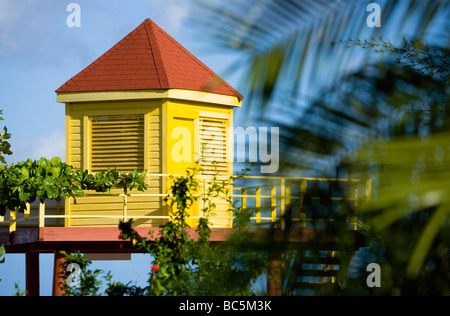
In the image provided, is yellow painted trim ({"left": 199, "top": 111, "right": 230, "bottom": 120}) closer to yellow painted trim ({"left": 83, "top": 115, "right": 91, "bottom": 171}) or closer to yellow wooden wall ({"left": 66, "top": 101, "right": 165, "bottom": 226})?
yellow wooden wall ({"left": 66, "top": 101, "right": 165, "bottom": 226})

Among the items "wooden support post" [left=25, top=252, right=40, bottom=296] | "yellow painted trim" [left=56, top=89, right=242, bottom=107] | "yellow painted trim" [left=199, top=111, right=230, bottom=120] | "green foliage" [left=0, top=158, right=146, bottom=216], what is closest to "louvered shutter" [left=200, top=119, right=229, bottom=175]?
"yellow painted trim" [left=199, top=111, right=230, bottom=120]

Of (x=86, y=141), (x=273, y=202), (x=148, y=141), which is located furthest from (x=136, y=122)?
(x=273, y=202)

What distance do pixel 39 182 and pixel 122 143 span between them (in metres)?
2.85

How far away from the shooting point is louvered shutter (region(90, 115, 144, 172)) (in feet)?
36.5

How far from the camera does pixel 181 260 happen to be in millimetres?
6832

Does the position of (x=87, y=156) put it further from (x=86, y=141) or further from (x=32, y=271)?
(x=32, y=271)

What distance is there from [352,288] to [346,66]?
0.75 metres

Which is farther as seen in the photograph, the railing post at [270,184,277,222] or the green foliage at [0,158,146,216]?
the green foliage at [0,158,146,216]

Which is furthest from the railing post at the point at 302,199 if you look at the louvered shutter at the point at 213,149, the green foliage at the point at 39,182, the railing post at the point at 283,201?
the green foliage at the point at 39,182

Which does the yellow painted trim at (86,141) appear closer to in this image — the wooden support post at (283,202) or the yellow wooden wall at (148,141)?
the yellow wooden wall at (148,141)

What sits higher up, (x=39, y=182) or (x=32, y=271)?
(x=39, y=182)

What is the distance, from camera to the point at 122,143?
11117 millimetres

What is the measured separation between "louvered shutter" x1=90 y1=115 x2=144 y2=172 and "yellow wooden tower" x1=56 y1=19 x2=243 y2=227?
0.07 feet
